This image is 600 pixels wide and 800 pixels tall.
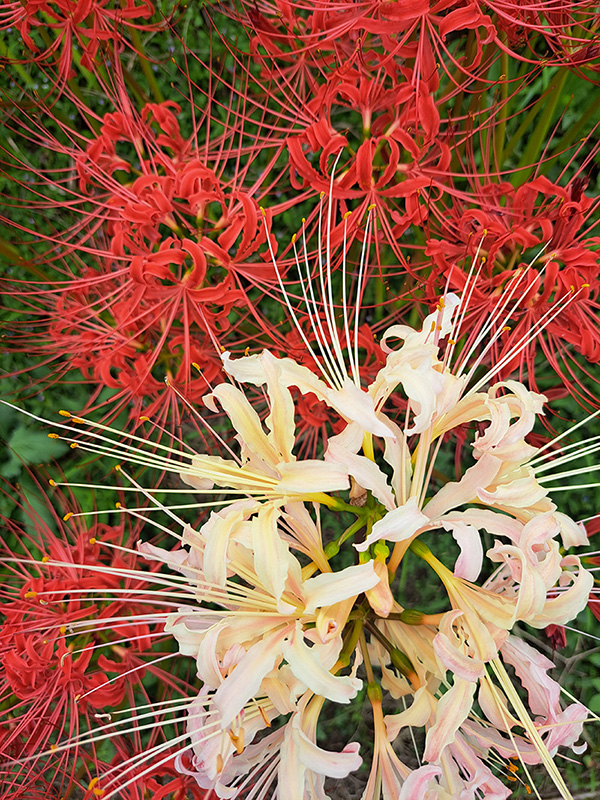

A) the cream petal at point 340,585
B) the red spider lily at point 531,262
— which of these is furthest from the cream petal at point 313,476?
the red spider lily at point 531,262

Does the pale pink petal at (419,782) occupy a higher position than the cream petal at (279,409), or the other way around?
the cream petal at (279,409)

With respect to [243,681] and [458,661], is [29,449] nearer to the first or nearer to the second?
[243,681]

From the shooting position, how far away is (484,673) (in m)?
0.74

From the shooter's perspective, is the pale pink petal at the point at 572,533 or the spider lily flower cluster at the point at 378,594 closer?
the spider lily flower cluster at the point at 378,594

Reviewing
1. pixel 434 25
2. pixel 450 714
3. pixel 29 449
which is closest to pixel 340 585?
pixel 450 714

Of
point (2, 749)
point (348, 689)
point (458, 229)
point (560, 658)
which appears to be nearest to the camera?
point (348, 689)

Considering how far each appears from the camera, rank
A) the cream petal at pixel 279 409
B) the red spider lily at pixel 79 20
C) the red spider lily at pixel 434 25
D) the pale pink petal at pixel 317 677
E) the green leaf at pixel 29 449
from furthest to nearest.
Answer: the green leaf at pixel 29 449 < the red spider lily at pixel 79 20 < the red spider lily at pixel 434 25 < the cream petal at pixel 279 409 < the pale pink petal at pixel 317 677

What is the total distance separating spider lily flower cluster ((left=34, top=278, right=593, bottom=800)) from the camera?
73 centimetres

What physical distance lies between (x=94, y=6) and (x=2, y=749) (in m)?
1.77

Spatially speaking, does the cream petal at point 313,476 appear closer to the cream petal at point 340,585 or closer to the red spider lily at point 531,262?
the cream petal at point 340,585

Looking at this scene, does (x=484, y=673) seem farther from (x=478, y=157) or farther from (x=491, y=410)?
(x=478, y=157)

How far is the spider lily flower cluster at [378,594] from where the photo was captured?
0.73 meters

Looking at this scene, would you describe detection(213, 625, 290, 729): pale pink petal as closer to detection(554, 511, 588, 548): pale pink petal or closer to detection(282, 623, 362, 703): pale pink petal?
detection(282, 623, 362, 703): pale pink petal

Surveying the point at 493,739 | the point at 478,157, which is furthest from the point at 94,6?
the point at 493,739
